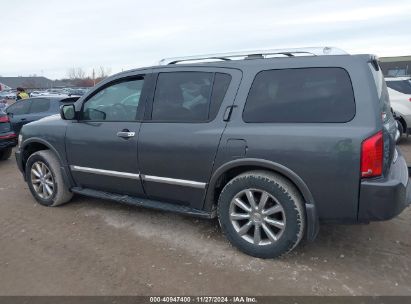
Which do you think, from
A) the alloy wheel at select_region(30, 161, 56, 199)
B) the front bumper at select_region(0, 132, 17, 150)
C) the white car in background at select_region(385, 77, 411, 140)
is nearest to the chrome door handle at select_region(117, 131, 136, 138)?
the alloy wheel at select_region(30, 161, 56, 199)

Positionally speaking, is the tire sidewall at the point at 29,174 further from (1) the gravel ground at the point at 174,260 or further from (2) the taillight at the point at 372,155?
(2) the taillight at the point at 372,155

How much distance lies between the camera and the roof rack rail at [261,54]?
321cm

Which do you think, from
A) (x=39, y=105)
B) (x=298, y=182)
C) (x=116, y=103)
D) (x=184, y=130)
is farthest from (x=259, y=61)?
(x=39, y=105)

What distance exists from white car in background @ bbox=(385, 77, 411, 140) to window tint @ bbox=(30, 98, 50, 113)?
822 cm

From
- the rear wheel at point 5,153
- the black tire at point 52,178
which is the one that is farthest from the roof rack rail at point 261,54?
the rear wheel at point 5,153

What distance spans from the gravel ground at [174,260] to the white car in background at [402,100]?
5071mm

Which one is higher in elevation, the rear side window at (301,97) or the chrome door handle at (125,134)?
the rear side window at (301,97)

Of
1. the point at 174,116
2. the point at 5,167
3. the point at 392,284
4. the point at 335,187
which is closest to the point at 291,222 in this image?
the point at 335,187

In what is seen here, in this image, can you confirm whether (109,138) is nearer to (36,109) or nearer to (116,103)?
(116,103)

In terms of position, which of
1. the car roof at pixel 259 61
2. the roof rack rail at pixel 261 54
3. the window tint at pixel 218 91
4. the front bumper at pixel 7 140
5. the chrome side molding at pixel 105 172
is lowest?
A: the front bumper at pixel 7 140

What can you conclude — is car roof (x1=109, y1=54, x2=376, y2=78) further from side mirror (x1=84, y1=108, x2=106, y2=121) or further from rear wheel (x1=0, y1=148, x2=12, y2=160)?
rear wheel (x1=0, y1=148, x2=12, y2=160)

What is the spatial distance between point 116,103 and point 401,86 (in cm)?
743

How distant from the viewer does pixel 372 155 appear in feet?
9.18

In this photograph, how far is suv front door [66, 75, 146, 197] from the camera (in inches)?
155
